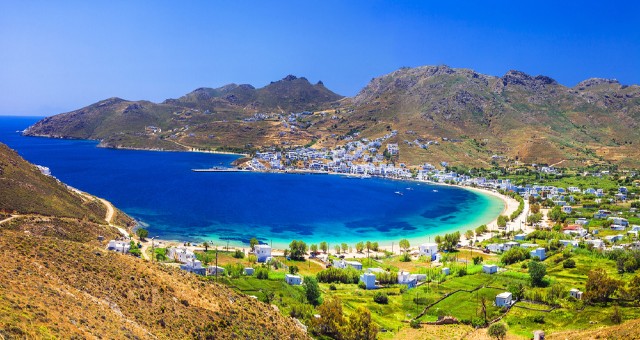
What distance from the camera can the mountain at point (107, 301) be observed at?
66.8 feet

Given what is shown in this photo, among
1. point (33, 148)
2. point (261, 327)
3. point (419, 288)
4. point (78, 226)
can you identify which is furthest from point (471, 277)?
point (33, 148)

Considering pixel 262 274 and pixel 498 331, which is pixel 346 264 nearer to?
pixel 262 274

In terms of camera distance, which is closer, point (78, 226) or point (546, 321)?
point (546, 321)

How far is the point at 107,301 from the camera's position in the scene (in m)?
25.8

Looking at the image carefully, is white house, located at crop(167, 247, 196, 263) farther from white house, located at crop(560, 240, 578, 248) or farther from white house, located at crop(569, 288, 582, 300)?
white house, located at crop(560, 240, 578, 248)

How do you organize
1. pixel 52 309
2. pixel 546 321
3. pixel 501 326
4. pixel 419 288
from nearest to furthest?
pixel 52 309 → pixel 501 326 → pixel 546 321 → pixel 419 288

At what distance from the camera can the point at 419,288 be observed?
50.5 m

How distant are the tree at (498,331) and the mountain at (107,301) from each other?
1508 cm

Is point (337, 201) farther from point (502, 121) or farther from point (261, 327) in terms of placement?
point (502, 121)

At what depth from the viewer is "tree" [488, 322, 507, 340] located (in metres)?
36.6

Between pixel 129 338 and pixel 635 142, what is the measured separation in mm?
198928

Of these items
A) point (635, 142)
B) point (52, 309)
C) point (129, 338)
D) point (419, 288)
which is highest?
point (635, 142)

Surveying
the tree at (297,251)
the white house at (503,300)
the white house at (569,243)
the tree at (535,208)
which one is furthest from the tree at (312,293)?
the tree at (535,208)

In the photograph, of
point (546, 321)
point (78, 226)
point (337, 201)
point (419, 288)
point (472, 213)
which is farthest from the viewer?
point (337, 201)
